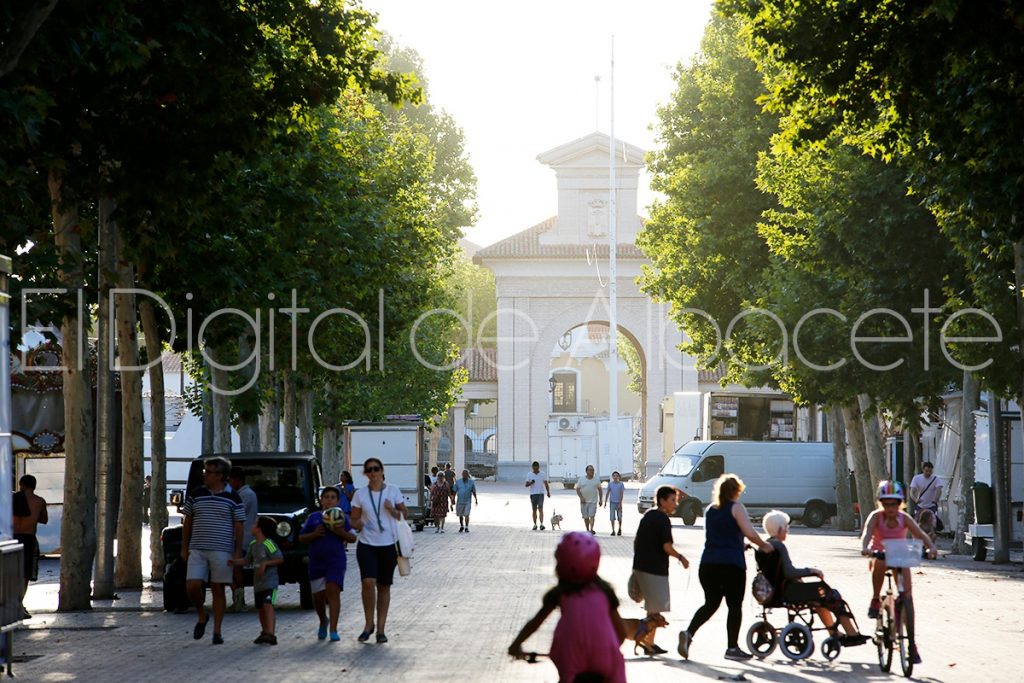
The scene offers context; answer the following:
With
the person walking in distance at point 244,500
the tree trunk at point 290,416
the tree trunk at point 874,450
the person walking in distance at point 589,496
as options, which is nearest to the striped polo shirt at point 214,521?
the person walking in distance at point 244,500

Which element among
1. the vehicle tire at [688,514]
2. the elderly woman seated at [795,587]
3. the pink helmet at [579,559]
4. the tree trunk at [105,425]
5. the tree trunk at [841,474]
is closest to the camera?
the pink helmet at [579,559]

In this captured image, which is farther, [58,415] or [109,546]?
[58,415]

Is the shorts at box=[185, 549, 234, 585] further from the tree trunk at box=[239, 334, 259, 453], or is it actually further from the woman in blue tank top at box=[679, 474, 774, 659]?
the tree trunk at box=[239, 334, 259, 453]

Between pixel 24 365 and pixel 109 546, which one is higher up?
pixel 24 365

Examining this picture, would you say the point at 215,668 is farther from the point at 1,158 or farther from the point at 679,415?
the point at 679,415

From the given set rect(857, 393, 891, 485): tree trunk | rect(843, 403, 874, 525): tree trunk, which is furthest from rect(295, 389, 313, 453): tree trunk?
rect(857, 393, 891, 485): tree trunk

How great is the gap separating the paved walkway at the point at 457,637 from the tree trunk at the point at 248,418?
5.19 metres

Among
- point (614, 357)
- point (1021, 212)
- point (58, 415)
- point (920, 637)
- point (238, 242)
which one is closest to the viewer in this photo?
point (920, 637)

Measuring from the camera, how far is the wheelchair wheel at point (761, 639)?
15531 mm

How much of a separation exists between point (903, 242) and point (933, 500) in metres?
5.10

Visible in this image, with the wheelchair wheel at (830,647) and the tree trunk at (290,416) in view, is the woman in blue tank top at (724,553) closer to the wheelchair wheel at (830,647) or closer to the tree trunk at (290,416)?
the wheelchair wheel at (830,647)

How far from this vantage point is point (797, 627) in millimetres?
15320

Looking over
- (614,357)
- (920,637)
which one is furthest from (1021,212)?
(614,357)

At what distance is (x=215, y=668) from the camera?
14539 millimetres
